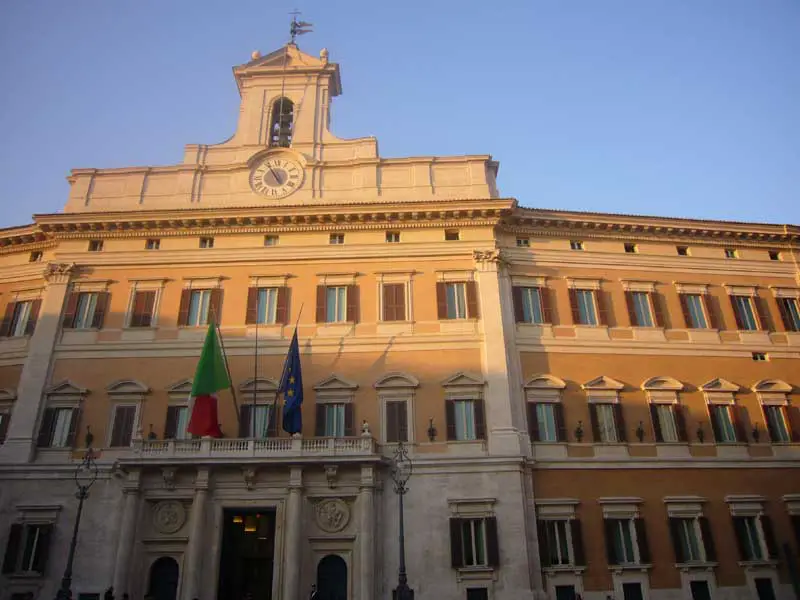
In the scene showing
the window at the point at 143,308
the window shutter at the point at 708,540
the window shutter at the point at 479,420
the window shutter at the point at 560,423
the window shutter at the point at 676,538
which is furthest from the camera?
the window at the point at 143,308

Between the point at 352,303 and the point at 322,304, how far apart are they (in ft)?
4.08

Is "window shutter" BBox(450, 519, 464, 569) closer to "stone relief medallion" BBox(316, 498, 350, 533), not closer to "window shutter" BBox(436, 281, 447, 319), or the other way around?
"stone relief medallion" BBox(316, 498, 350, 533)

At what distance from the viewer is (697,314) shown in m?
27.0

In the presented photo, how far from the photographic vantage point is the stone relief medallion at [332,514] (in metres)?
21.6

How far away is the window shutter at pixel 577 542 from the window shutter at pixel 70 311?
2134cm

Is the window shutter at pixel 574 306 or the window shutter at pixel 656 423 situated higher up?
the window shutter at pixel 574 306

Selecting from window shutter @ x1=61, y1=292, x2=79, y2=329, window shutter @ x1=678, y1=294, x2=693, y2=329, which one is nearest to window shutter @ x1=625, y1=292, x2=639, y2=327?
window shutter @ x1=678, y1=294, x2=693, y2=329

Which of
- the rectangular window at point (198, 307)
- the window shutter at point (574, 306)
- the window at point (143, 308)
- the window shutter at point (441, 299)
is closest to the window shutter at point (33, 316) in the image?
the window at point (143, 308)

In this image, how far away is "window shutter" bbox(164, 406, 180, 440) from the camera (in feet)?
77.7

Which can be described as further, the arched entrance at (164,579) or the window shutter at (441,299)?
the window shutter at (441,299)

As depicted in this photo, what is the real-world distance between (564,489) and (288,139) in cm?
2000

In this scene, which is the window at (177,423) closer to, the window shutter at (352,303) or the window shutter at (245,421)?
the window shutter at (245,421)

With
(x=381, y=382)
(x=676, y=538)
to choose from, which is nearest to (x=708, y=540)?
(x=676, y=538)

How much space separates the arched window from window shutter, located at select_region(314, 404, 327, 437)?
13.2 m
